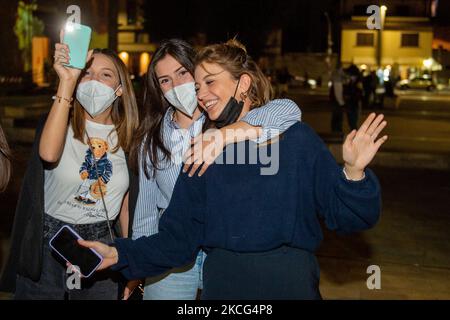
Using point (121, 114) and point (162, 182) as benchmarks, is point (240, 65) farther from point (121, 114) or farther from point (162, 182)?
point (121, 114)

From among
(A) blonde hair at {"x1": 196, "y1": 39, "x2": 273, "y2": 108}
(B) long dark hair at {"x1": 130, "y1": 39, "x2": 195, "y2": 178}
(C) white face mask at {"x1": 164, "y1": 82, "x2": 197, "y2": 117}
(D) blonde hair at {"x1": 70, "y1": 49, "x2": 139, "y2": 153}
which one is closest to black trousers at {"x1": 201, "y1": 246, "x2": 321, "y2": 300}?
(A) blonde hair at {"x1": 196, "y1": 39, "x2": 273, "y2": 108}

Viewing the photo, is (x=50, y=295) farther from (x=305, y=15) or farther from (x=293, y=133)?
(x=305, y=15)

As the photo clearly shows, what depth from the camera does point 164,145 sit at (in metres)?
3.40

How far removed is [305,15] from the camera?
253ft

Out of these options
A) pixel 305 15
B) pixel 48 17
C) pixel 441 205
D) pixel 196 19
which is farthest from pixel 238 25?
pixel 305 15

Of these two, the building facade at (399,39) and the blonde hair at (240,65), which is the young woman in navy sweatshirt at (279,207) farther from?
the building facade at (399,39)

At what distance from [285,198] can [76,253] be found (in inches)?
38.2

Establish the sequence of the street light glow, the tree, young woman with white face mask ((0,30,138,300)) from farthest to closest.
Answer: the street light glow, the tree, young woman with white face mask ((0,30,138,300))

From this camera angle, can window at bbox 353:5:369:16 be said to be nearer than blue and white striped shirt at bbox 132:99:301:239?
No

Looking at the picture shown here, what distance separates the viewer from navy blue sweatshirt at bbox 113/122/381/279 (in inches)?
92.8

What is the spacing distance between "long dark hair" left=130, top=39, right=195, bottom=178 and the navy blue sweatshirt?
2.93 ft

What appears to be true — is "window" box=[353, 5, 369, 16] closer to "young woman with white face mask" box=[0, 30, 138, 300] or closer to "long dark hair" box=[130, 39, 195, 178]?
"long dark hair" box=[130, 39, 195, 178]

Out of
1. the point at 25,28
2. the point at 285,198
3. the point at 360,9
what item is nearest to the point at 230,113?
the point at 285,198

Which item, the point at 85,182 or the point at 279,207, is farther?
the point at 85,182
